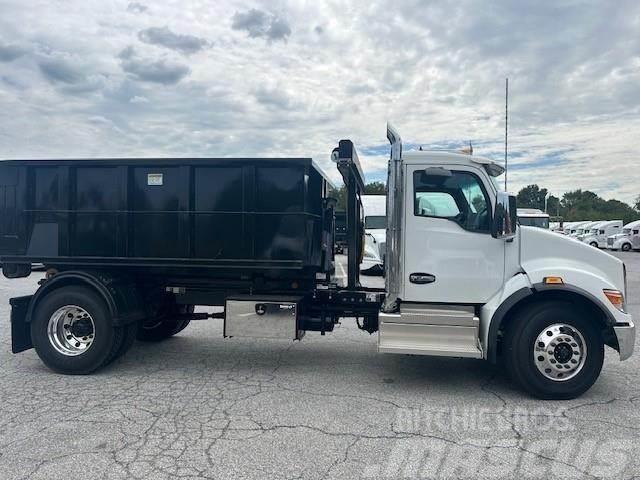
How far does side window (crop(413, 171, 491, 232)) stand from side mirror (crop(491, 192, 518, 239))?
0.67 ft

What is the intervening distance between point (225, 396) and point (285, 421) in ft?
3.11

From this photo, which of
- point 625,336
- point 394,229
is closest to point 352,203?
point 394,229

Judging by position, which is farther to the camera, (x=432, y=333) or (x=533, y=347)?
(x=432, y=333)

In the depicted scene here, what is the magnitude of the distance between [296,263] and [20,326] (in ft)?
11.1

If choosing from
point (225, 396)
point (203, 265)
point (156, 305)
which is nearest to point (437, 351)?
point (225, 396)

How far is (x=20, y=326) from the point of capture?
6.22m

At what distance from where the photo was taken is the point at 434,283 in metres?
5.66

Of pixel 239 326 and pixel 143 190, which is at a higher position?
pixel 143 190

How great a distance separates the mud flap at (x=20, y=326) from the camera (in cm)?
614

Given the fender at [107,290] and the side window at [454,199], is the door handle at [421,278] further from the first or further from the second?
the fender at [107,290]

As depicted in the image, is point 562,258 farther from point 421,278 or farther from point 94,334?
point 94,334

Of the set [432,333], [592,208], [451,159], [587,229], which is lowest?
[432,333]

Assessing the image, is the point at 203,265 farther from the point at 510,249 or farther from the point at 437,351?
the point at 510,249

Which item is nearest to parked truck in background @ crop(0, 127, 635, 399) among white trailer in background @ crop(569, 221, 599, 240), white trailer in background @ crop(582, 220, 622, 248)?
white trailer in background @ crop(582, 220, 622, 248)
